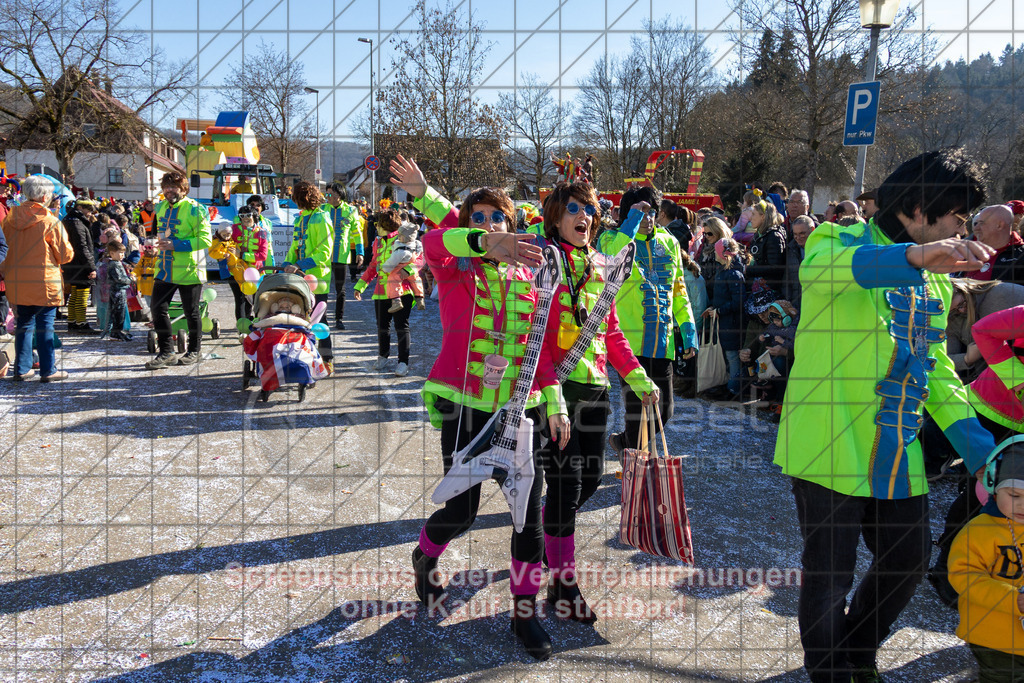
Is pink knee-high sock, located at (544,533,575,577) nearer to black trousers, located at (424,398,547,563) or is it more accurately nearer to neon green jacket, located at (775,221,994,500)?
black trousers, located at (424,398,547,563)

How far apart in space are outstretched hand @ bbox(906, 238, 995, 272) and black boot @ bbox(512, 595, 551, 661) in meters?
1.73

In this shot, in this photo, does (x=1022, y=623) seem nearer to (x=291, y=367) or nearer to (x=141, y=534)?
(x=141, y=534)

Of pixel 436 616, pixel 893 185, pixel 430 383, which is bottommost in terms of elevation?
pixel 436 616

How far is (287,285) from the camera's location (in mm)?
6594

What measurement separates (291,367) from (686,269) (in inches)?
132

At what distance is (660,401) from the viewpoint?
424 cm

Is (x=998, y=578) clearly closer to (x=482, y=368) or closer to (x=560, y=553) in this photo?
(x=560, y=553)

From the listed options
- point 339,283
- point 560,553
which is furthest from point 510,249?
point 339,283

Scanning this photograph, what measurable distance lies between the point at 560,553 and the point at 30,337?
5691mm

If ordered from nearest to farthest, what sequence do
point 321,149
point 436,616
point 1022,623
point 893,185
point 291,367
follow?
1. point 893,185
2. point 1022,623
3. point 436,616
4. point 321,149
5. point 291,367

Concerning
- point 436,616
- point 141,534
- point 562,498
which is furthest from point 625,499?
point 141,534

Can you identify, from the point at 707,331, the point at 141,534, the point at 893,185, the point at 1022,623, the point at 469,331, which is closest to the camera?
the point at 893,185

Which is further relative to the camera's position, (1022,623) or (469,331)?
(469,331)

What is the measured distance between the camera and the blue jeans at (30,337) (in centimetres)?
666
